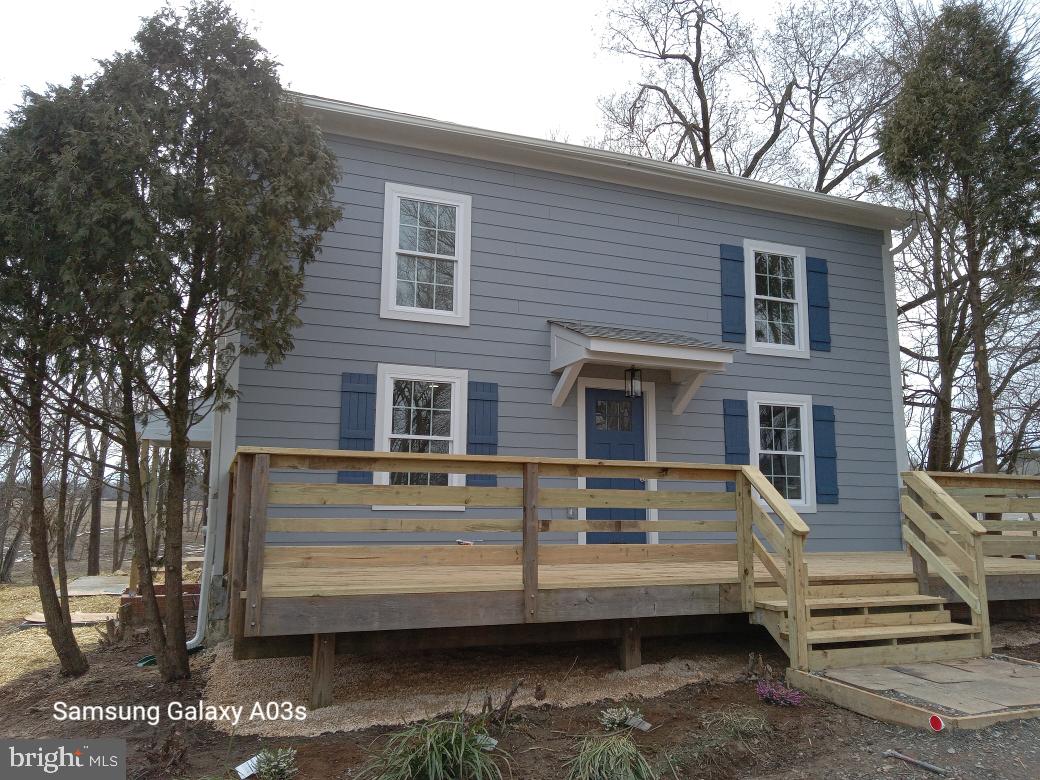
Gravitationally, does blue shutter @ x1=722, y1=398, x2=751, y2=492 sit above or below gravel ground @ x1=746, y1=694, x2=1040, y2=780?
above

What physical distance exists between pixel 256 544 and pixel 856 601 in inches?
163

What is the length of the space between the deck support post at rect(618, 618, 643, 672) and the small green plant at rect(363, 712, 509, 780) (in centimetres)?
175

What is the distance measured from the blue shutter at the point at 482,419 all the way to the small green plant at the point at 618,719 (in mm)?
3389

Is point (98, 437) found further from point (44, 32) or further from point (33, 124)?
point (33, 124)

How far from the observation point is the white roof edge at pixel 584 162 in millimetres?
7086

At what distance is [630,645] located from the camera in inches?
201

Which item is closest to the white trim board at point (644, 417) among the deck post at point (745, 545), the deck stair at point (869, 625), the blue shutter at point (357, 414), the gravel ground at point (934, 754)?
the blue shutter at point (357, 414)

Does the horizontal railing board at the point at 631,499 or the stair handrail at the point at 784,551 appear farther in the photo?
the horizontal railing board at the point at 631,499

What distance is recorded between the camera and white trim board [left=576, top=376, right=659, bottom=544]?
25.1 feet

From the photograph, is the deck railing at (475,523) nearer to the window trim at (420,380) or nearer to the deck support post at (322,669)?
the deck support post at (322,669)

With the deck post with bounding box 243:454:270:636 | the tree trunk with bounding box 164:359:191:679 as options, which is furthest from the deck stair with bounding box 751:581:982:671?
the tree trunk with bounding box 164:359:191:679

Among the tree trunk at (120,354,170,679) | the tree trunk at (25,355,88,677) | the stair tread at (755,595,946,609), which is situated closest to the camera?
the stair tread at (755,595,946,609)

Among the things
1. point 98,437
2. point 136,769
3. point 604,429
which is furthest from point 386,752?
point 98,437

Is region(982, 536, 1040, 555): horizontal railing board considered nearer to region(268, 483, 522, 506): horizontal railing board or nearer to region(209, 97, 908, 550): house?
region(209, 97, 908, 550): house
